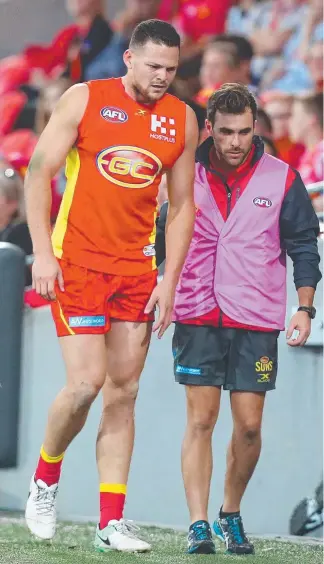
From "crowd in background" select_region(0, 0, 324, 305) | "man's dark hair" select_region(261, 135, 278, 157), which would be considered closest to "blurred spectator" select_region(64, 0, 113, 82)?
"crowd in background" select_region(0, 0, 324, 305)

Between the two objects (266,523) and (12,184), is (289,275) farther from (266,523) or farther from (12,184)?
(12,184)

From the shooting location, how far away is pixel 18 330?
23.1ft

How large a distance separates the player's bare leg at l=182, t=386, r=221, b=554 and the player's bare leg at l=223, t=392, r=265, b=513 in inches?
4.3

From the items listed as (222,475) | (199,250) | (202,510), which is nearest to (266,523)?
(222,475)

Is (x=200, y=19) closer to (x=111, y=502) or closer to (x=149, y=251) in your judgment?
(x=149, y=251)

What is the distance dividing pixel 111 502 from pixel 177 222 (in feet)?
3.89

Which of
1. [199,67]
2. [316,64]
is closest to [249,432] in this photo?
[316,64]

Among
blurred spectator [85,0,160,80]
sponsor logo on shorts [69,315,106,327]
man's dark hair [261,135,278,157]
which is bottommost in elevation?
sponsor logo on shorts [69,315,106,327]

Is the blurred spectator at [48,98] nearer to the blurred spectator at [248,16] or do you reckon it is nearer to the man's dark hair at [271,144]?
the blurred spectator at [248,16]

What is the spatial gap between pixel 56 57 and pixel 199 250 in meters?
6.86

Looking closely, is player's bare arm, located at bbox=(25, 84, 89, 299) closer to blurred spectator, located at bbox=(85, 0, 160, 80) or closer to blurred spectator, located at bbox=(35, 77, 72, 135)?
blurred spectator, located at bbox=(35, 77, 72, 135)

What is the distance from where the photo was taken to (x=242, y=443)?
523 centimetres

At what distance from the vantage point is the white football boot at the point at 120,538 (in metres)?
4.82

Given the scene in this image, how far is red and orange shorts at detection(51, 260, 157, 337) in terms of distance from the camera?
480 centimetres
